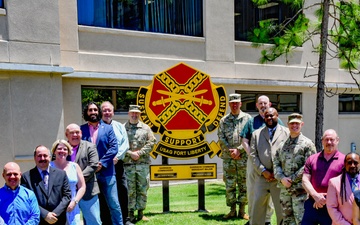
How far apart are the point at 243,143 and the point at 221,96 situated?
71.7 inches

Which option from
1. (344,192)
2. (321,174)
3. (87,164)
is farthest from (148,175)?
(344,192)

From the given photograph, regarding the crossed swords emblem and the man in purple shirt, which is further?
the crossed swords emblem

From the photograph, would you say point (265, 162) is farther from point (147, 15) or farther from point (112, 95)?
point (147, 15)

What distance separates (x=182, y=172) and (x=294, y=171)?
10.1ft

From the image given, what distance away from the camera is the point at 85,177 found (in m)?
5.23

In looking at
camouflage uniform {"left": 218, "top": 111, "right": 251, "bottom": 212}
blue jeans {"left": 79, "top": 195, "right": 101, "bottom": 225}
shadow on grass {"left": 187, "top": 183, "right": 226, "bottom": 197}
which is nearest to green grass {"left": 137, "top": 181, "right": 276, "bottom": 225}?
shadow on grass {"left": 187, "top": 183, "right": 226, "bottom": 197}

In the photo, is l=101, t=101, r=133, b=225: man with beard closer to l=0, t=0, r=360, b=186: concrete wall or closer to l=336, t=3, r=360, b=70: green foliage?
l=0, t=0, r=360, b=186: concrete wall

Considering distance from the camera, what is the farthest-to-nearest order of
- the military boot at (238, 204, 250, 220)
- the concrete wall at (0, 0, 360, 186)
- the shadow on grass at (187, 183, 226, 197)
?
the shadow on grass at (187, 183, 226, 197), the concrete wall at (0, 0, 360, 186), the military boot at (238, 204, 250, 220)

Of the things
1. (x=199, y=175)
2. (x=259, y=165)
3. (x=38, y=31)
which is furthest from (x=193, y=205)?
(x=38, y=31)

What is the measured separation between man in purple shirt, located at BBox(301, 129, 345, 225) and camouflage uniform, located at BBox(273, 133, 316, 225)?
0.28 m

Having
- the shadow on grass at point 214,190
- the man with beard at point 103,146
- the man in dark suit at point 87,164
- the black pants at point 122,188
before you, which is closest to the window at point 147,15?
the shadow on grass at point 214,190

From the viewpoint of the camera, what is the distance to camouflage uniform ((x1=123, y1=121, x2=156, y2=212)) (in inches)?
293

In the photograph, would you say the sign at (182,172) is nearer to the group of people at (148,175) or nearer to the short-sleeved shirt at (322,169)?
the group of people at (148,175)

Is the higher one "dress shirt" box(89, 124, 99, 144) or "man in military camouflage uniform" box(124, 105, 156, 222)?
"dress shirt" box(89, 124, 99, 144)
